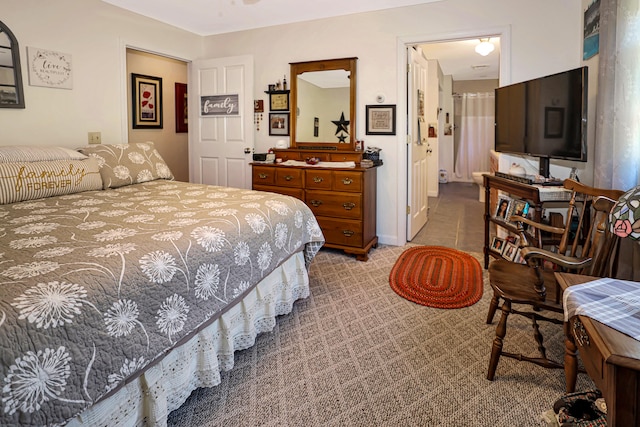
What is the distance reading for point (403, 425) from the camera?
5.09 ft

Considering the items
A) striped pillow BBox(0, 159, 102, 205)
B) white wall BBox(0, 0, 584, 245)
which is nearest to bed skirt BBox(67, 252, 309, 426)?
striped pillow BBox(0, 159, 102, 205)

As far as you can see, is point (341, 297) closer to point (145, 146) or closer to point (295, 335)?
point (295, 335)

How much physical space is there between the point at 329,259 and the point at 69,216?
2277 mm

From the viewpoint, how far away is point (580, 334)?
3.50 feet

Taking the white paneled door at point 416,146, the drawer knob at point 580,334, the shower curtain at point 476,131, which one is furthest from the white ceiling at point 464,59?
the drawer knob at point 580,334

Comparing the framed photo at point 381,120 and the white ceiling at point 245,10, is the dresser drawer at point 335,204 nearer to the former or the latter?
the framed photo at point 381,120

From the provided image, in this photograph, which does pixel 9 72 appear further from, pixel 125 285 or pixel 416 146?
pixel 416 146

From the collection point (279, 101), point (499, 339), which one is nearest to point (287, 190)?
point (279, 101)

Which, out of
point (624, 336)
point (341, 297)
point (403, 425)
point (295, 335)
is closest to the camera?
point (624, 336)

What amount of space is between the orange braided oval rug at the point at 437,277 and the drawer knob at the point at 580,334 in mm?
1580

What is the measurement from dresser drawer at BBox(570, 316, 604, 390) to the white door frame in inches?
117

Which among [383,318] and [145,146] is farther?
[145,146]

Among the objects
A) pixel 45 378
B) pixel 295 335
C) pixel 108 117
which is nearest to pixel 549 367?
pixel 295 335

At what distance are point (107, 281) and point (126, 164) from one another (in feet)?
6.94
